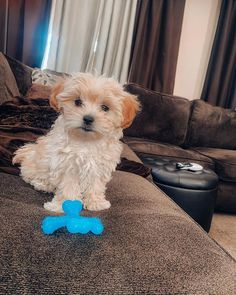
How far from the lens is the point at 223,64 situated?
14.3ft

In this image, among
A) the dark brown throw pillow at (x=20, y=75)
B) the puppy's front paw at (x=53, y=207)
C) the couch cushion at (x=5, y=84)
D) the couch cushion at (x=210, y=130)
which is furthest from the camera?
the couch cushion at (x=210, y=130)

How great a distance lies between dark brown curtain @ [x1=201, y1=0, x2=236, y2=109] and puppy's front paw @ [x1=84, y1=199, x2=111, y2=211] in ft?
11.7

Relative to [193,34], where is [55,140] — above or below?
below

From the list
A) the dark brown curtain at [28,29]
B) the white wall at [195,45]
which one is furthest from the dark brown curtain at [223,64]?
the dark brown curtain at [28,29]

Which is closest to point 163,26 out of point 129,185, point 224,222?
point 224,222

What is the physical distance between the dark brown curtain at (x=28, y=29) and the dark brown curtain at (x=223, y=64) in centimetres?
220

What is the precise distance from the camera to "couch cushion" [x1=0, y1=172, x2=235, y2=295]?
623mm

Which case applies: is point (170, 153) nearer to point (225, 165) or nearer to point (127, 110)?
point (225, 165)

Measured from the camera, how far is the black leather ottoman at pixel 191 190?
6.80 ft

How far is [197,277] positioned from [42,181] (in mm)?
692

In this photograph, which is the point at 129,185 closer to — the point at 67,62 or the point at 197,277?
the point at 197,277

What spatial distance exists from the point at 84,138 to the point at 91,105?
116 millimetres

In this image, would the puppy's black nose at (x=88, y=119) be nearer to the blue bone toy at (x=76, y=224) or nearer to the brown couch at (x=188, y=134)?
the blue bone toy at (x=76, y=224)

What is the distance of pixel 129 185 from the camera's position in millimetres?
1415
